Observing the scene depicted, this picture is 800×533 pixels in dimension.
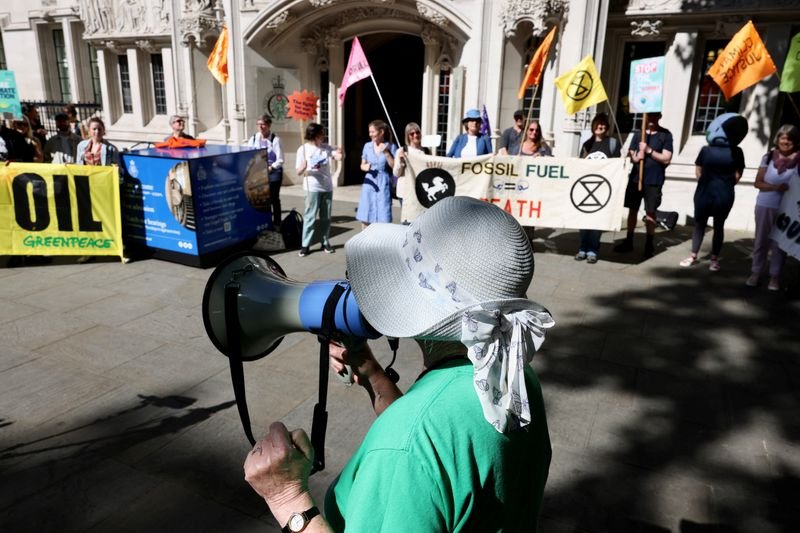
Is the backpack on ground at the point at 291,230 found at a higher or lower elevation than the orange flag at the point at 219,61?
lower

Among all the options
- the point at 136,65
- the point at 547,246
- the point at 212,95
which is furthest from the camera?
the point at 136,65

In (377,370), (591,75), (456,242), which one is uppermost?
(591,75)

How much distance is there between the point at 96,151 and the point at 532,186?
617 centimetres

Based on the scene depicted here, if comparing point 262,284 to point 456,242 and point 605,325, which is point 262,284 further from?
point 605,325

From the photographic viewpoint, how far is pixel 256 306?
1536mm

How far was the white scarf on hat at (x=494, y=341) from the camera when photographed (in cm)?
Result: 105

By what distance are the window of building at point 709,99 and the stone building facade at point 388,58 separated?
23 mm

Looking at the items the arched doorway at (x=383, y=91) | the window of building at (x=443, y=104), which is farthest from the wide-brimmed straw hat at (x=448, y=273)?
the arched doorway at (x=383, y=91)

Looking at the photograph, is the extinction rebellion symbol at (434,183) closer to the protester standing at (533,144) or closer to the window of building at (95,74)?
the protester standing at (533,144)

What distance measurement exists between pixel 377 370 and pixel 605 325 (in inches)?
181

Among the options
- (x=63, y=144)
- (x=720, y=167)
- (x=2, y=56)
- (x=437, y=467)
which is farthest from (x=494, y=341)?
(x=2, y=56)

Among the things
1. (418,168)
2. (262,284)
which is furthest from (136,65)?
(262,284)

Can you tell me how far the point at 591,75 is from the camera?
8023 millimetres

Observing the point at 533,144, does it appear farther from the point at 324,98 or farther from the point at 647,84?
the point at 324,98
